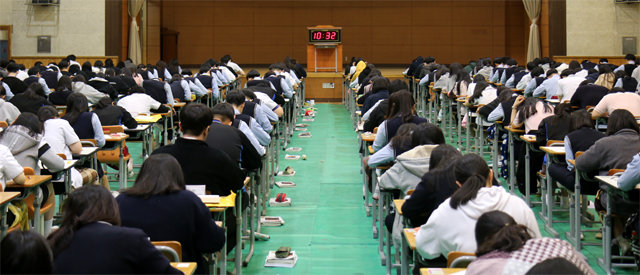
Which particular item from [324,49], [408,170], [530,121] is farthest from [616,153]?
[324,49]

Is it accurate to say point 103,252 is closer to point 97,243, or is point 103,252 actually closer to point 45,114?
point 97,243

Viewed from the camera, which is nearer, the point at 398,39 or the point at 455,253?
the point at 455,253

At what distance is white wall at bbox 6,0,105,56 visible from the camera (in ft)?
65.6

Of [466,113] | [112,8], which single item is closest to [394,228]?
[466,113]

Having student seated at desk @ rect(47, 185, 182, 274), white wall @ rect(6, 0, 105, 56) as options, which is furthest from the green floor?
white wall @ rect(6, 0, 105, 56)

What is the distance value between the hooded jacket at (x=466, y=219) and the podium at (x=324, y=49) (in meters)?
14.9

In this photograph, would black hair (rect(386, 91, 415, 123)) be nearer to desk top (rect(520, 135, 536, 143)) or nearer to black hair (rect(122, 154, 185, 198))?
desk top (rect(520, 135, 536, 143))

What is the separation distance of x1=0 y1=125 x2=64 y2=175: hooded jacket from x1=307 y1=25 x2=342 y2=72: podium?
12.7 meters

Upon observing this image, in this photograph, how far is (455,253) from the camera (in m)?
3.37

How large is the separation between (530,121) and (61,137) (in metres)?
4.65

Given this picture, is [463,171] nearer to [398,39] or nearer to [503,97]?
[503,97]

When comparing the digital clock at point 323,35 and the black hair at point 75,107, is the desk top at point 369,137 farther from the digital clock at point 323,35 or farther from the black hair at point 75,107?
the digital clock at point 323,35

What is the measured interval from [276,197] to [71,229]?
17.4 ft

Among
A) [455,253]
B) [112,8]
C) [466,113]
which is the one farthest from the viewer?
[112,8]
